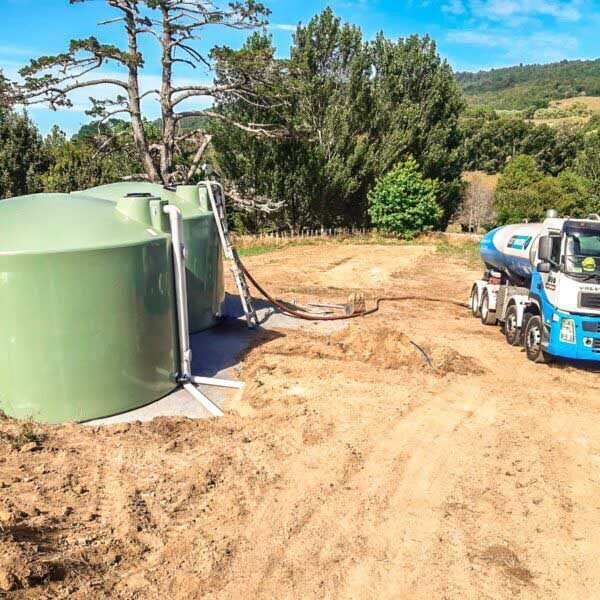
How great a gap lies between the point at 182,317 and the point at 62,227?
7.32ft

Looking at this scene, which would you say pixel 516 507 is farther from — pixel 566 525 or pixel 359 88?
pixel 359 88

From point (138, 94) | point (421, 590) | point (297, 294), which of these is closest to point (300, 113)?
point (138, 94)

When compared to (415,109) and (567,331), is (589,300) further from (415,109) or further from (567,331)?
(415,109)

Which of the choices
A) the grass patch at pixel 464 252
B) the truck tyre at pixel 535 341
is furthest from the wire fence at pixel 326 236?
the truck tyre at pixel 535 341

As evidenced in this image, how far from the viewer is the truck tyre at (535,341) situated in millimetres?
10367

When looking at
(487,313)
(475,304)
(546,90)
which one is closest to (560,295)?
(487,313)

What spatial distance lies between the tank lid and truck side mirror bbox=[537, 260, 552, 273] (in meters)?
6.68

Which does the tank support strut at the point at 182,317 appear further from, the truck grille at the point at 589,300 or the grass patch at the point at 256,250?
the grass patch at the point at 256,250

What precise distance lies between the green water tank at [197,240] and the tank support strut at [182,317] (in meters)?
2.61

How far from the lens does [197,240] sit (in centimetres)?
1137

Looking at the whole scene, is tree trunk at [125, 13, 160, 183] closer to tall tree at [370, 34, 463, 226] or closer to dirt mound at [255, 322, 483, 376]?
tall tree at [370, 34, 463, 226]

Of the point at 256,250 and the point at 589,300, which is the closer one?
the point at 589,300

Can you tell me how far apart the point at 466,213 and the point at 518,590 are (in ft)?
129

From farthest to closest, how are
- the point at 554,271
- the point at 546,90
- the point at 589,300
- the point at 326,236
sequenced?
the point at 546,90, the point at 326,236, the point at 554,271, the point at 589,300
